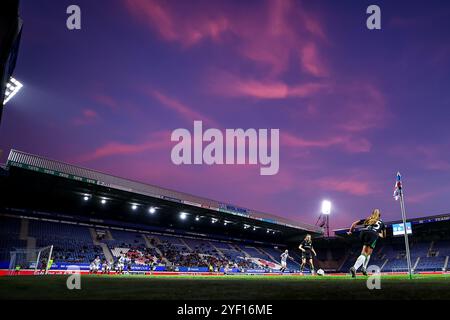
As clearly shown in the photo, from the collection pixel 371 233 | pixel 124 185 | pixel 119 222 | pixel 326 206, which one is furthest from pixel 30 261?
pixel 326 206

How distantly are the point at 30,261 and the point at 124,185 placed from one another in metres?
12.2

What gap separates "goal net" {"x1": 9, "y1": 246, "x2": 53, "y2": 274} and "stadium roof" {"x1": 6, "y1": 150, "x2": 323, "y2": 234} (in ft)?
26.1

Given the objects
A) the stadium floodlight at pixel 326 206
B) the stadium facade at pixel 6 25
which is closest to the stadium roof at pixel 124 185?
the stadium floodlight at pixel 326 206

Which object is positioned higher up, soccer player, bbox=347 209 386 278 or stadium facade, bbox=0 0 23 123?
stadium facade, bbox=0 0 23 123

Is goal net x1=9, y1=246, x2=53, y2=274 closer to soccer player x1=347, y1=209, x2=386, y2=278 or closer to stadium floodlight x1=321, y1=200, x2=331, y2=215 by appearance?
soccer player x1=347, y1=209, x2=386, y2=278

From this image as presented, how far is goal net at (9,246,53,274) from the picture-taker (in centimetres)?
2614

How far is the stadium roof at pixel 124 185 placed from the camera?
30227 mm

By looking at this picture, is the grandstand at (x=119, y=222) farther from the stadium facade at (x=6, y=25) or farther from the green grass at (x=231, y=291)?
the green grass at (x=231, y=291)

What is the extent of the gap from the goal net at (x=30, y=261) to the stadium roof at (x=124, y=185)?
7966 mm

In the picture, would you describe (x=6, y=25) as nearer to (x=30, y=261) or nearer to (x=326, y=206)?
(x=30, y=261)


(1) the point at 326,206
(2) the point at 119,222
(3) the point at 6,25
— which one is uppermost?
(3) the point at 6,25

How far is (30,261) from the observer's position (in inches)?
1155

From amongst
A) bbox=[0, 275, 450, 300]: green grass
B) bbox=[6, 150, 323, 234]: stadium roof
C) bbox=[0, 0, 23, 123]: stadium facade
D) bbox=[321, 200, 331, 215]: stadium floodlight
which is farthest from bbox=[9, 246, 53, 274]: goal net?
bbox=[321, 200, 331, 215]: stadium floodlight
